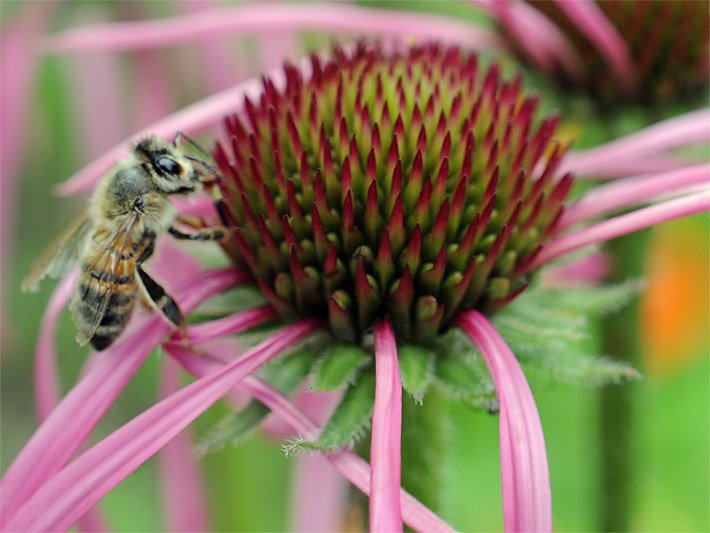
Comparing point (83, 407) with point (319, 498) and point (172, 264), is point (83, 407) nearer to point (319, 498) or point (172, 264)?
point (172, 264)

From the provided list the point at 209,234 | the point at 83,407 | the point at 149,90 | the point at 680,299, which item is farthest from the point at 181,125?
the point at 680,299

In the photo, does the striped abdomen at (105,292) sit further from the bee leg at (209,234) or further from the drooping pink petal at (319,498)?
the drooping pink petal at (319,498)

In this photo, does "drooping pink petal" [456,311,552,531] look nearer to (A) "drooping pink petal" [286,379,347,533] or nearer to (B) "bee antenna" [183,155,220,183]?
(B) "bee antenna" [183,155,220,183]

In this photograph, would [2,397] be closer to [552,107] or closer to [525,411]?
[552,107]

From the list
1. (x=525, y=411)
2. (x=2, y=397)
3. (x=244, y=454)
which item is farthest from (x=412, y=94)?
(x=2, y=397)

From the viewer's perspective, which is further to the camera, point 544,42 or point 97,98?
point 97,98

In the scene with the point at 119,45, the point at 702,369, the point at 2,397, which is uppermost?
the point at 119,45

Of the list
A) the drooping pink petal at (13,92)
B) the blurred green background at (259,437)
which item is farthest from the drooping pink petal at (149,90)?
the drooping pink petal at (13,92)
